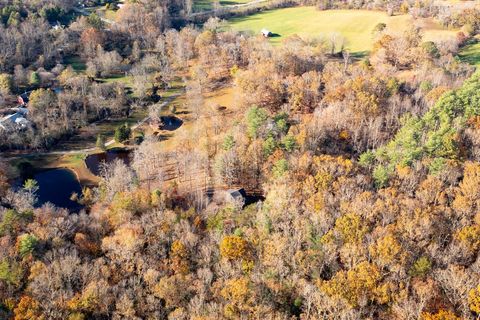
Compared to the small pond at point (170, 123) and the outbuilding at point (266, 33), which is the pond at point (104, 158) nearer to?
the small pond at point (170, 123)

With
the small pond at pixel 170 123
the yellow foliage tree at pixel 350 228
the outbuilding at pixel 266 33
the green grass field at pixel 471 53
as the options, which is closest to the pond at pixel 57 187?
the small pond at pixel 170 123

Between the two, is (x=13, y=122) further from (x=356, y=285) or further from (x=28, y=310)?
(x=356, y=285)

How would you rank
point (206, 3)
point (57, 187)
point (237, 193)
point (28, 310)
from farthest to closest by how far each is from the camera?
point (206, 3) → point (57, 187) → point (237, 193) → point (28, 310)

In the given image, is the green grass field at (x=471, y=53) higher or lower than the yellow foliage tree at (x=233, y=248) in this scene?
higher

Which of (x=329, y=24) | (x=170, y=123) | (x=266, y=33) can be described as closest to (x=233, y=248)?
(x=170, y=123)

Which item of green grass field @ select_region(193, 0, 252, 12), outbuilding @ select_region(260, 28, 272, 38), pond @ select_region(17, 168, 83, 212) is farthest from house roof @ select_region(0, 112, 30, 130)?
green grass field @ select_region(193, 0, 252, 12)

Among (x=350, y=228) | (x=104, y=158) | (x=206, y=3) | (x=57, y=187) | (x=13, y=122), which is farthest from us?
(x=206, y=3)
